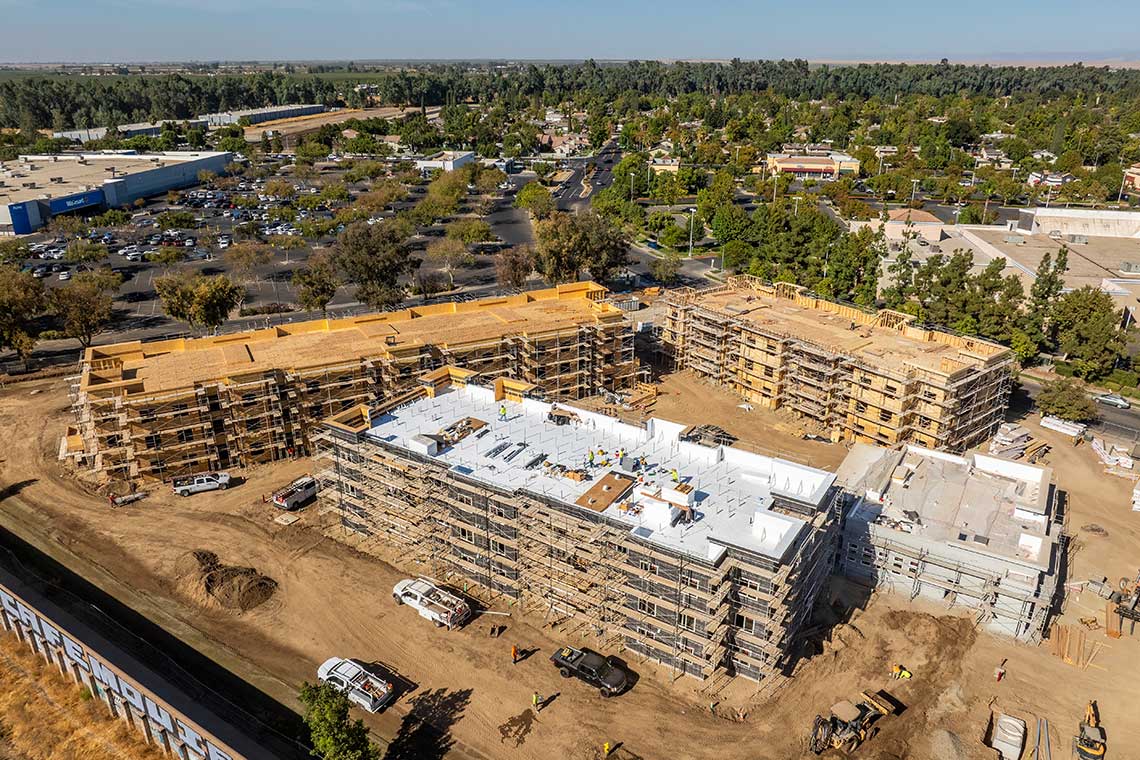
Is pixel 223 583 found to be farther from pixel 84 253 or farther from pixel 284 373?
pixel 84 253

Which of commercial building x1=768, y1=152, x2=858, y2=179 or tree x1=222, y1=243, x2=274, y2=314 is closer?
tree x1=222, y1=243, x2=274, y2=314

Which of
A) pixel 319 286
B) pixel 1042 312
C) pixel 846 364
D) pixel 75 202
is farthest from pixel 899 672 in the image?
pixel 75 202

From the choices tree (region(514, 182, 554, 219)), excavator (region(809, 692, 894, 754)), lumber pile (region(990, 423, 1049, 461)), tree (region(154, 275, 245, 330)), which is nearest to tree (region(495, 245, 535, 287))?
tree (region(514, 182, 554, 219))

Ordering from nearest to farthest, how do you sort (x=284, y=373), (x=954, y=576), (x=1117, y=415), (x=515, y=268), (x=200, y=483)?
(x=954, y=576) → (x=200, y=483) → (x=284, y=373) → (x=1117, y=415) → (x=515, y=268)

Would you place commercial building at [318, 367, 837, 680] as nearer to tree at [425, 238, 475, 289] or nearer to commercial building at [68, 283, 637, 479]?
commercial building at [68, 283, 637, 479]

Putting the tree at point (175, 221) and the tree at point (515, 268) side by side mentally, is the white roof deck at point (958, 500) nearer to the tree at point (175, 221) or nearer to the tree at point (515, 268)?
the tree at point (515, 268)

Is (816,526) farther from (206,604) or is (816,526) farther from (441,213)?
(441,213)

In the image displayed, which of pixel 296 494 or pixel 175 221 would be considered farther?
pixel 175 221
